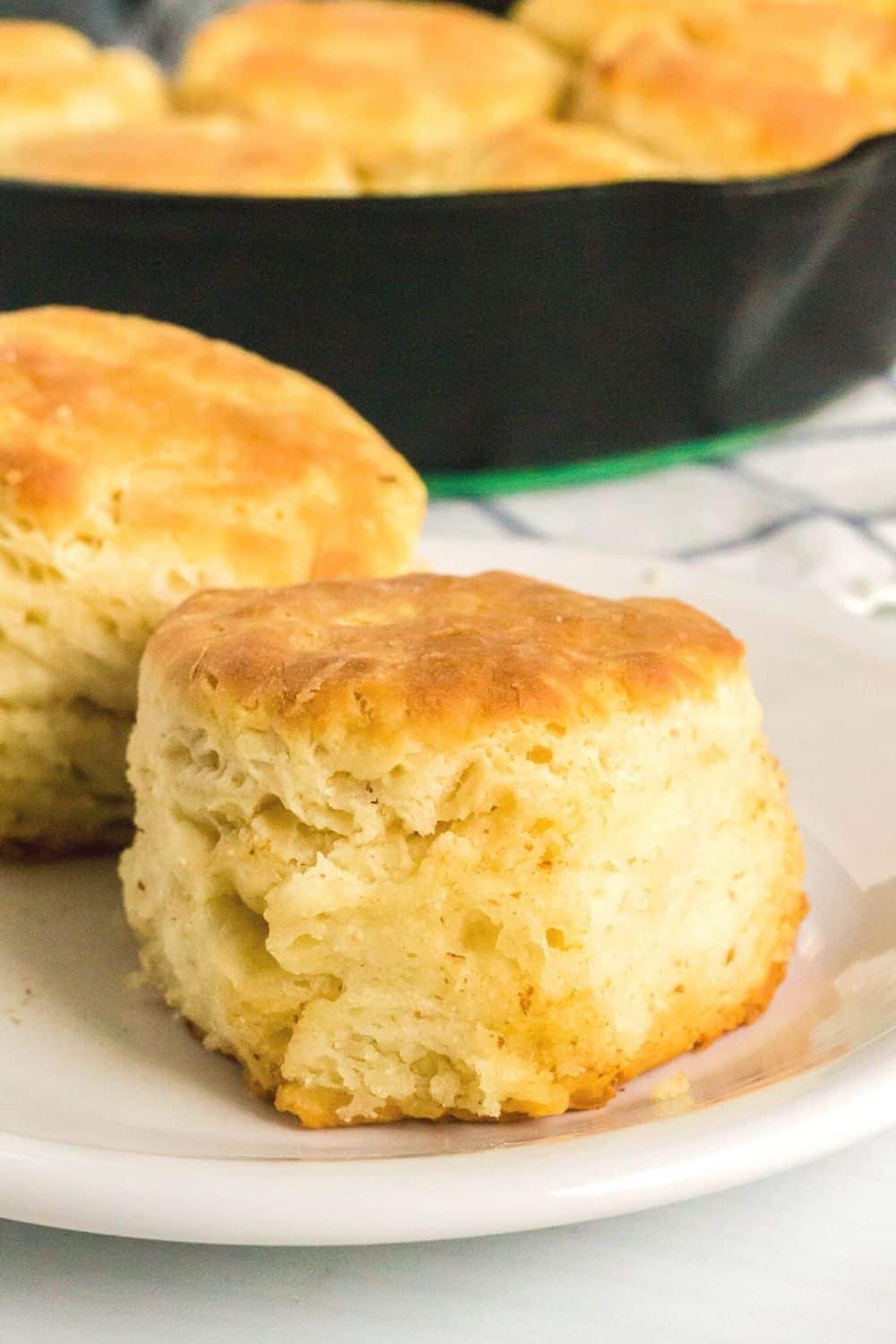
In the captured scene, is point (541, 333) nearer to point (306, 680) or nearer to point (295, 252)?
point (295, 252)

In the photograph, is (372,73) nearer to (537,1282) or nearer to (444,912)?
(444,912)

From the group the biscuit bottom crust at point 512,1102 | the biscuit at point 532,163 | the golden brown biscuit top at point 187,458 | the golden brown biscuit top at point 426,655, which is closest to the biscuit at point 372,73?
the biscuit at point 532,163

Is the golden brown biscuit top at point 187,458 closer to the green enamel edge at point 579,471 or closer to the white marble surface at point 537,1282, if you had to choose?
the white marble surface at point 537,1282

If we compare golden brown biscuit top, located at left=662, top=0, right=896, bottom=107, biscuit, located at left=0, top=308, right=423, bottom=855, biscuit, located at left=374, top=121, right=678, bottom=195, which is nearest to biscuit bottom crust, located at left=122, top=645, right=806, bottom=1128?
biscuit, located at left=0, top=308, right=423, bottom=855

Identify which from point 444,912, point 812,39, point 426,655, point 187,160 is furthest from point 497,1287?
point 812,39

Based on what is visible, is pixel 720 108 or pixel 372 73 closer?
pixel 720 108

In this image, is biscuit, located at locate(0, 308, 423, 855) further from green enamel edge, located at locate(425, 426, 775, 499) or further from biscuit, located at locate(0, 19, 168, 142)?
biscuit, located at locate(0, 19, 168, 142)

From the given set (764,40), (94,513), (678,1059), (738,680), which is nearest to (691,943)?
(678,1059)
